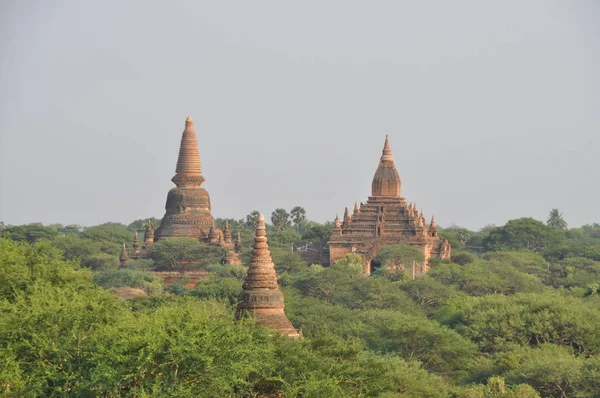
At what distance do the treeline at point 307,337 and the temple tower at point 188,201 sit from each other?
6.18 metres

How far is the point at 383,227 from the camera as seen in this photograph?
103m

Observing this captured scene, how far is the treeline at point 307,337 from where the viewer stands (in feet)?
129

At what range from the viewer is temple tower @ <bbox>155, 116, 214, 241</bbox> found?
10356 centimetres

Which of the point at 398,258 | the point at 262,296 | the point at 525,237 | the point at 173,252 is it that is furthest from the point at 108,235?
the point at 262,296

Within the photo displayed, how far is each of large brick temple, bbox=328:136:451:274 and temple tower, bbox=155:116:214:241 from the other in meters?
6.87

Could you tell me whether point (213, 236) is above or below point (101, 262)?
above

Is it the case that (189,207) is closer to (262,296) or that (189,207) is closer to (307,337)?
(307,337)

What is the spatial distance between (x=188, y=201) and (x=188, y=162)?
2.40 meters

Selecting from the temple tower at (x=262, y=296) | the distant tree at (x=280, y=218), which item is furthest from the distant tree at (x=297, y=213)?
the temple tower at (x=262, y=296)

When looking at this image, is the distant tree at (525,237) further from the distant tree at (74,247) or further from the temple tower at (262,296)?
the temple tower at (262,296)

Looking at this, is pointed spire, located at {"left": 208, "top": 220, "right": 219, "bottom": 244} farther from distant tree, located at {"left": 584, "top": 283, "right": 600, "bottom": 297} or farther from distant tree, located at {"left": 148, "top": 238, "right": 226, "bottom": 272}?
distant tree, located at {"left": 584, "top": 283, "right": 600, "bottom": 297}

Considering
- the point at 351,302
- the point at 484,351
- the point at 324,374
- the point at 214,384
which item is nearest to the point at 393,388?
the point at 324,374

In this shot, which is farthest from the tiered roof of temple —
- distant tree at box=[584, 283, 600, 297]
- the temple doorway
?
distant tree at box=[584, 283, 600, 297]

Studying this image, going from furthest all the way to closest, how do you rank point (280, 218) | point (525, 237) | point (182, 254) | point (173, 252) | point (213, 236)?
1. point (280, 218)
2. point (525, 237)
3. point (213, 236)
4. point (173, 252)
5. point (182, 254)
